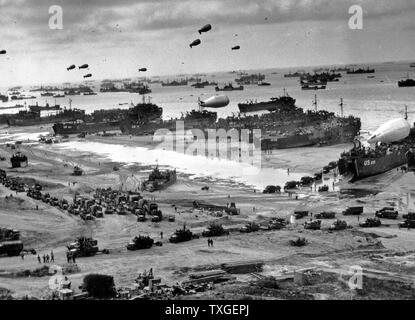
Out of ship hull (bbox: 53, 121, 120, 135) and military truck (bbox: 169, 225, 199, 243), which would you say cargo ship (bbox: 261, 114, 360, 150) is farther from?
military truck (bbox: 169, 225, 199, 243)

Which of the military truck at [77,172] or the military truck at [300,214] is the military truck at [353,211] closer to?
the military truck at [300,214]

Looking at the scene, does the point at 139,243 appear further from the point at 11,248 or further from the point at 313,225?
the point at 313,225

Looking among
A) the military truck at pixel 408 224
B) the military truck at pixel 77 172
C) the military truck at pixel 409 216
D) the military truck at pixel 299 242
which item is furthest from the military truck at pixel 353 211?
the military truck at pixel 77 172

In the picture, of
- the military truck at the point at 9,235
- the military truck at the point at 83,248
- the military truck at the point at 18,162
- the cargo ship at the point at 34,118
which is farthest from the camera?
the cargo ship at the point at 34,118

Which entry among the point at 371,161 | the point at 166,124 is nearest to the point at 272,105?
the point at 166,124

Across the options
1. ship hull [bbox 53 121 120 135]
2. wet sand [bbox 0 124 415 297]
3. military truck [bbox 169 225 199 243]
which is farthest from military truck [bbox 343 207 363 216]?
ship hull [bbox 53 121 120 135]
